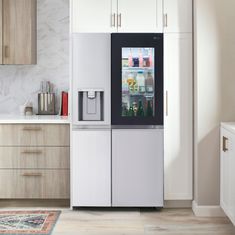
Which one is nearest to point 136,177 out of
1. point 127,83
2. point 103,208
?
point 103,208

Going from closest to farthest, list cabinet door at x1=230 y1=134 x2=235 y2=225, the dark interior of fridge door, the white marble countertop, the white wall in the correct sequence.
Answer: cabinet door at x1=230 y1=134 x2=235 y2=225 → the white wall → the dark interior of fridge door → the white marble countertop

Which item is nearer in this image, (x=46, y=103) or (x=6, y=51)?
(x=6, y=51)

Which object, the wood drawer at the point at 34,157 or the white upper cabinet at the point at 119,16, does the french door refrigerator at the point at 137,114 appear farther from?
the wood drawer at the point at 34,157

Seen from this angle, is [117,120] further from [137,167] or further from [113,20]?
[113,20]

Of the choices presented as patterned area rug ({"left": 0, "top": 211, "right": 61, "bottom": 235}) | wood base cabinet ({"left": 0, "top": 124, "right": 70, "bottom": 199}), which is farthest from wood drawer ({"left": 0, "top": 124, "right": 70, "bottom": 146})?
patterned area rug ({"left": 0, "top": 211, "right": 61, "bottom": 235})

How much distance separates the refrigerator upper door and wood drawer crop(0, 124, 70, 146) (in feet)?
0.96

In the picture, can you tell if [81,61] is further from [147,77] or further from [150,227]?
[150,227]

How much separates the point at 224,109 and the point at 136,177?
963 mm

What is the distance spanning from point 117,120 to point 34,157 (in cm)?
85

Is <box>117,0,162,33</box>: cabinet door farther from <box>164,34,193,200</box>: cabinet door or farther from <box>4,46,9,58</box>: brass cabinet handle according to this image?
<box>4,46,9,58</box>: brass cabinet handle

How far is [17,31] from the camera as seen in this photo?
210 inches

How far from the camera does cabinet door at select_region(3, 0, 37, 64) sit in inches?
209

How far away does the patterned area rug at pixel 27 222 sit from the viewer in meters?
4.25

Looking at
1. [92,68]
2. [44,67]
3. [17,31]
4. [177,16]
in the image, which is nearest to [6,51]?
[17,31]
